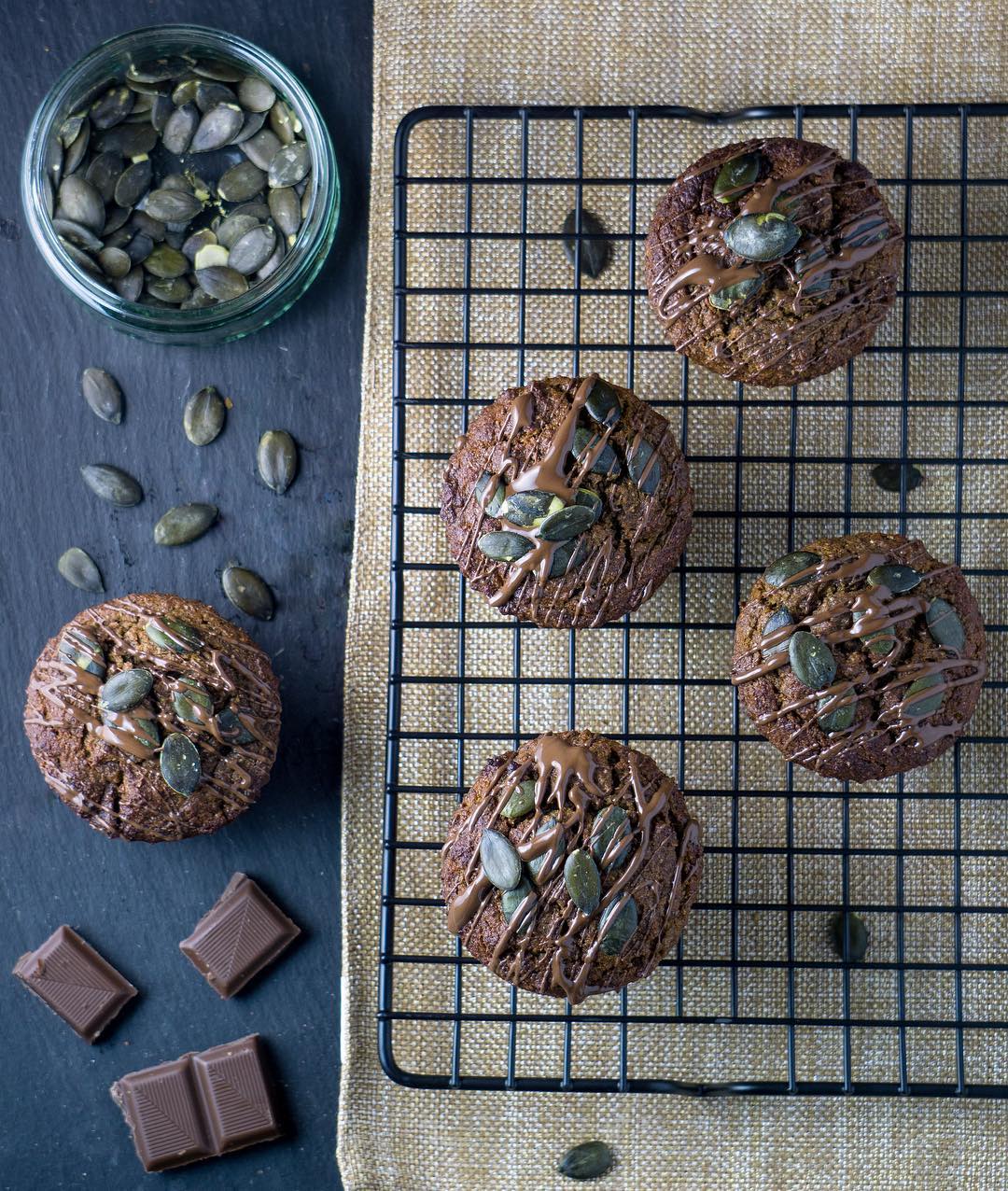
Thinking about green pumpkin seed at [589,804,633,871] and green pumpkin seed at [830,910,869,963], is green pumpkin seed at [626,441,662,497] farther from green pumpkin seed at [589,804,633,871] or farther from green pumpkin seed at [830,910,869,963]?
green pumpkin seed at [830,910,869,963]

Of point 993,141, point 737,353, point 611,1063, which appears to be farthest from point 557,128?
point 611,1063

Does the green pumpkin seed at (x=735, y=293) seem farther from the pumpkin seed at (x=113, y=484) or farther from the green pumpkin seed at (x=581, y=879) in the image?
the pumpkin seed at (x=113, y=484)

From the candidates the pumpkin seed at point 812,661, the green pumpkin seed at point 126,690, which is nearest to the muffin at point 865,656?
the pumpkin seed at point 812,661

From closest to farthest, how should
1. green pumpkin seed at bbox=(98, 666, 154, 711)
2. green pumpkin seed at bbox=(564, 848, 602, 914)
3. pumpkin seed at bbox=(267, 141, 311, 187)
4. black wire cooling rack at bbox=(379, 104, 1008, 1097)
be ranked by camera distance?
green pumpkin seed at bbox=(564, 848, 602, 914), green pumpkin seed at bbox=(98, 666, 154, 711), black wire cooling rack at bbox=(379, 104, 1008, 1097), pumpkin seed at bbox=(267, 141, 311, 187)

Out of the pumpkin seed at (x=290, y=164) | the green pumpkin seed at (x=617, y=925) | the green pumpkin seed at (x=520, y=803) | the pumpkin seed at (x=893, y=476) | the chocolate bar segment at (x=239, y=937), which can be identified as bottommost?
the chocolate bar segment at (x=239, y=937)

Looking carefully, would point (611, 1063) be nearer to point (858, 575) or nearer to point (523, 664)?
point (523, 664)

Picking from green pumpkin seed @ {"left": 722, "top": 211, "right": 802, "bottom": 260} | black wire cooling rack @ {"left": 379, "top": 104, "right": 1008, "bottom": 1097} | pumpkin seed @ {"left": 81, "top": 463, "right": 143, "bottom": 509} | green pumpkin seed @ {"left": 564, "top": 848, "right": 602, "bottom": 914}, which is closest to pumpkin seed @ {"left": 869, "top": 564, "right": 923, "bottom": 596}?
black wire cooling rack @ {"left": 379, "top": 104, "right": 1008, "bottom": 1097}

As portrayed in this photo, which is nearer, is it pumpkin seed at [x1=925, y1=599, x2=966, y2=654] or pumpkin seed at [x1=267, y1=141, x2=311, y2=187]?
pumpkin seed at [x1=925, y1=599, x2=966, y2=654]
